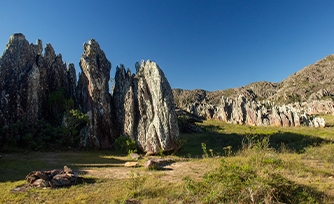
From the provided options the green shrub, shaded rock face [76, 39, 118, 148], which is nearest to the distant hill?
shaded rock face [76, 39, 118, 148]

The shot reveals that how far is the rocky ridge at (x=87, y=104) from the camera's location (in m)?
14.1

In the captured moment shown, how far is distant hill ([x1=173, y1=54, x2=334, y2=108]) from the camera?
275 ft

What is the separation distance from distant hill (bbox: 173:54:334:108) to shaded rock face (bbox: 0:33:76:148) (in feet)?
178

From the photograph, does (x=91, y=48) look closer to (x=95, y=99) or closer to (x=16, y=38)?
(x=95, y=99)

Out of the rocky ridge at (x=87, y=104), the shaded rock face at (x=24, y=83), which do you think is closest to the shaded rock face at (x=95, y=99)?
the rocky ridge at (x=87, y=104)

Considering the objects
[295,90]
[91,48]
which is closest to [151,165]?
[91,48]

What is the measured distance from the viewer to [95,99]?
16.9 metres

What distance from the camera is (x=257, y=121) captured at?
29.7m

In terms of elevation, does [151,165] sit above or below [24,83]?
below

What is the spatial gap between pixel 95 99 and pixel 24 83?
8302 millimetres

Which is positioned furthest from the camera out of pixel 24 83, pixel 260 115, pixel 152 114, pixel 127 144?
pixel 260 115

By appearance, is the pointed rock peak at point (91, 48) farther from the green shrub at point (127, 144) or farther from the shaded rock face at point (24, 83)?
the green shrub at point (127, 144)

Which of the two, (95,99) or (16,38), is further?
(16,38)

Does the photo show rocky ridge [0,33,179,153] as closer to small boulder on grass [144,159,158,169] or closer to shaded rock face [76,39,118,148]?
shaded rock face [76,39,118,148]
